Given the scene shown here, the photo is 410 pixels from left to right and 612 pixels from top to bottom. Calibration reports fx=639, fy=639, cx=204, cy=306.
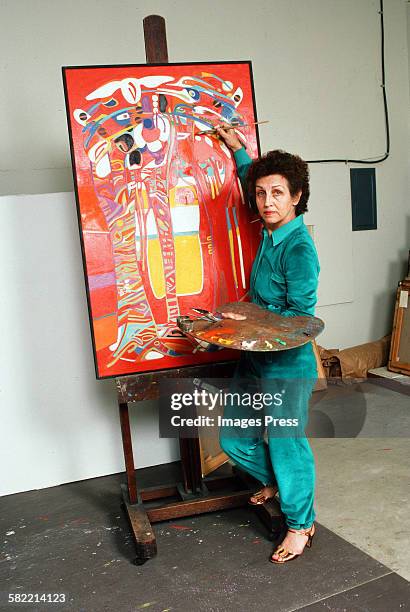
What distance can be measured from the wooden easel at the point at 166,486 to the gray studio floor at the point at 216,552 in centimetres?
7

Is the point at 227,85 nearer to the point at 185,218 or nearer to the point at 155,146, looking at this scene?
the point at 155,146

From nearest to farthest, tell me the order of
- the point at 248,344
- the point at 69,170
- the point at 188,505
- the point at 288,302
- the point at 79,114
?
1. the point at 248,344
2. the point at 288,302
3. the point at 79,114
4. the point at 188,505
5. the point at 69,170

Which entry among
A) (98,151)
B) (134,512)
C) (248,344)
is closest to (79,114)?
(98,151)

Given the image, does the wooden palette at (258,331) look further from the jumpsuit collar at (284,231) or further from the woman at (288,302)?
the jumpsuit collar at (284,231)

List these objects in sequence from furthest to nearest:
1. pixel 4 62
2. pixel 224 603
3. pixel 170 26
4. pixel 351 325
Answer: pixel 351 325, pixel 170 26, pixel 4 62, pixel 224 603

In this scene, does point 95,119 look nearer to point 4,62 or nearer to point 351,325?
point 4,62

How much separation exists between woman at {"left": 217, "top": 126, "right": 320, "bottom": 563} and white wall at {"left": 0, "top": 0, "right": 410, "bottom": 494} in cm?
105

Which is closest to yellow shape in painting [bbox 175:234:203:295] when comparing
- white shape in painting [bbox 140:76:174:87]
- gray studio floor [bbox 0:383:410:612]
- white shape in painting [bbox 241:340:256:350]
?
white shape in painting [bbox 241:340:256:350]

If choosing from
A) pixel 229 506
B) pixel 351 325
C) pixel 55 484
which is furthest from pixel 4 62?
pixel 351 325

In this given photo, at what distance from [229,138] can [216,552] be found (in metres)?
1.60

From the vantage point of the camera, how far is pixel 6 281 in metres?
3.00

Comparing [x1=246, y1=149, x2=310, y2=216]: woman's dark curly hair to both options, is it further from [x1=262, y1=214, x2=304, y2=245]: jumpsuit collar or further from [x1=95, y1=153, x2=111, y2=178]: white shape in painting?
[x1=95, y1=153, x2=111, y2=178]: white shape in painting

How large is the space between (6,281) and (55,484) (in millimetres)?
1029

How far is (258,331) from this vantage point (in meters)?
2.17
